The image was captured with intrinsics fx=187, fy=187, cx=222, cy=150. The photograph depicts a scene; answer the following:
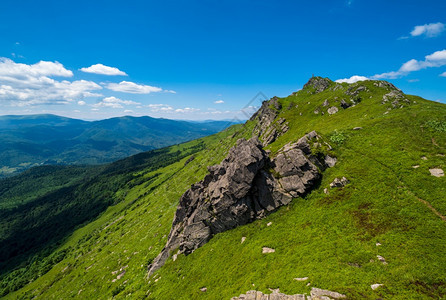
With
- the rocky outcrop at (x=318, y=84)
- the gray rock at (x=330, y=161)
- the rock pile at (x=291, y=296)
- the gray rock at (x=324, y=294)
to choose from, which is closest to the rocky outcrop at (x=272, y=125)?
the rocky outcrop at (x=318, y=84)

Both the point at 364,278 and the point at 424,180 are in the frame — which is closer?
the point at 364,278

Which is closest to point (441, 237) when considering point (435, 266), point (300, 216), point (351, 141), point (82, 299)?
point (435, 266)

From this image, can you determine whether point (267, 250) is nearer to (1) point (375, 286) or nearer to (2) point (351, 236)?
(2) point (351, 236)

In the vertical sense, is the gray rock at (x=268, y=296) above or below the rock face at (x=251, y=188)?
below

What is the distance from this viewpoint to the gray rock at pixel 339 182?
3300cm

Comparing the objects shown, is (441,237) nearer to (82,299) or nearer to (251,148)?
(251,148)

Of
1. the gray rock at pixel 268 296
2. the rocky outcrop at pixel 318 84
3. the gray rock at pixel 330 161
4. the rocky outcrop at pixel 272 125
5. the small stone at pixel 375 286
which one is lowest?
the gray rock at pixel 268 296

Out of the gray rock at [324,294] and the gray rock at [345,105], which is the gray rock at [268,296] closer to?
the gray rock at [324,294]

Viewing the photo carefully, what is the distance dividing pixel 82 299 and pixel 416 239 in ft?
295

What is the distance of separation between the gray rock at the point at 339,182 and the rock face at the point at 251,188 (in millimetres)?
2764

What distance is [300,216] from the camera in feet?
105

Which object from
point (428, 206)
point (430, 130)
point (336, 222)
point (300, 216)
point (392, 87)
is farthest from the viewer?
Answer: point (392, 87)

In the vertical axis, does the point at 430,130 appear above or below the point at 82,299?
above

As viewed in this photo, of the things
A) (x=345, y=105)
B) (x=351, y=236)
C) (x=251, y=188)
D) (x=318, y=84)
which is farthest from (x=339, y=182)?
(x=318, y=84)
